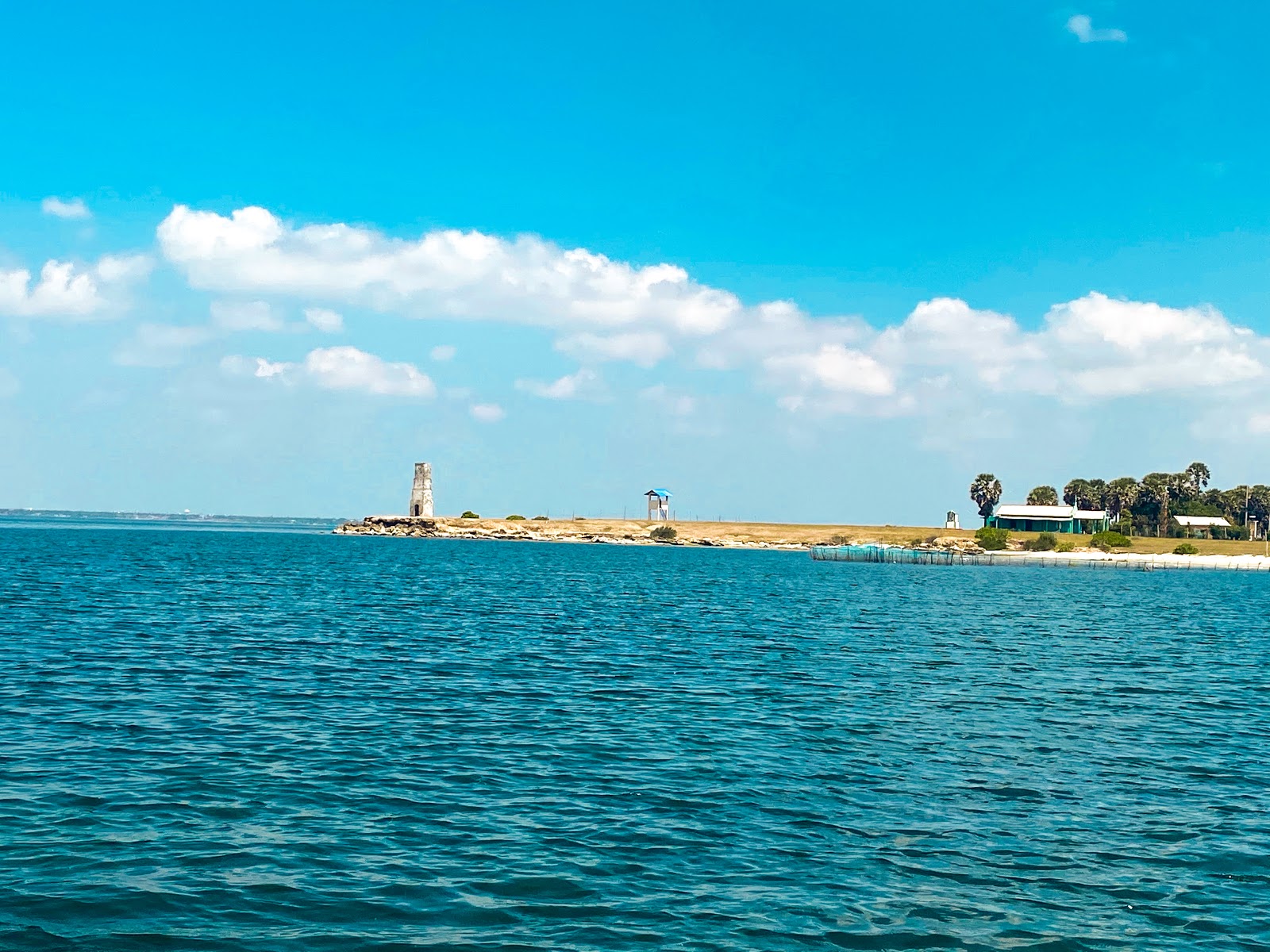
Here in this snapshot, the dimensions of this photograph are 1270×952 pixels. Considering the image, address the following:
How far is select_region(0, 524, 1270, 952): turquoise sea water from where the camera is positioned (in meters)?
15.3

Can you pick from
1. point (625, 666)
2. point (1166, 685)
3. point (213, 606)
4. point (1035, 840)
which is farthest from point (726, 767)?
point (213, 606)

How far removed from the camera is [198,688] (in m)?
33.0

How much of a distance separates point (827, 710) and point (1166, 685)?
54.2 ft

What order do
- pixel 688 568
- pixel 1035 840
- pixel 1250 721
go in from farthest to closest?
pixel 688 568 < pixel 1250 721 < pixel 1035 840

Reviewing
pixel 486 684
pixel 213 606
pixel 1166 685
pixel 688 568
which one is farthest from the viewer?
pixel 688 568

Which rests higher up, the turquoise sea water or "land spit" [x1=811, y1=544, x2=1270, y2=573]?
the turquoise sea water

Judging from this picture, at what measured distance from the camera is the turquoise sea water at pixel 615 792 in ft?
50.1

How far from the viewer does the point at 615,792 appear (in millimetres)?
22188

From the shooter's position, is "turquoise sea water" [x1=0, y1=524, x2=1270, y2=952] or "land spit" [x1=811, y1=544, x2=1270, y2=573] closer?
"turquoise sea water" [x1=0, y1=524, x2=1270, y2=952]

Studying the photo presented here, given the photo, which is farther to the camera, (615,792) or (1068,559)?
(1068,559)

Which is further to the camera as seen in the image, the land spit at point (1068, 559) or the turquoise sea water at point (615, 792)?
the land spit at point (1068, 559)

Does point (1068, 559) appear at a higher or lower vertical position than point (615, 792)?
lower

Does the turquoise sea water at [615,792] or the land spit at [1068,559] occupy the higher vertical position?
the turquoise sea water at [615,792]

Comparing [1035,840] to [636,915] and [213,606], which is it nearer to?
[636,915]
